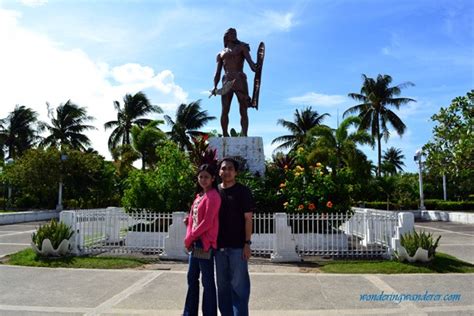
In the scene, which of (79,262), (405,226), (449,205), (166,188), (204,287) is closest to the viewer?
(204,287)

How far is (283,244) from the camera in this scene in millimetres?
8398

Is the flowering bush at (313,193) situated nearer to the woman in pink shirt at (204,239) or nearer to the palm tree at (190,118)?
the woman in pink shirt at (204,239)

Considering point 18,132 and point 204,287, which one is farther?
point 18,132

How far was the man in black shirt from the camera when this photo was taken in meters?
3.79

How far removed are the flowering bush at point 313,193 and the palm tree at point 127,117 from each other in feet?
88.4

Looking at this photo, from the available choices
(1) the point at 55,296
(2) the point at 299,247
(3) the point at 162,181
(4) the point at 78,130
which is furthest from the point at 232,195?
(4) the point at 78,130

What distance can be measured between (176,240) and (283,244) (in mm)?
2221

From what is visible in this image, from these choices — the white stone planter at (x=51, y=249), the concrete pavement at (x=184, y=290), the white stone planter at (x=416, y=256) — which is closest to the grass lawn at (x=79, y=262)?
the white stone planter at (x=51, y=249)

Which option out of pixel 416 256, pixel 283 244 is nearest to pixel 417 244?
pixel 416 256

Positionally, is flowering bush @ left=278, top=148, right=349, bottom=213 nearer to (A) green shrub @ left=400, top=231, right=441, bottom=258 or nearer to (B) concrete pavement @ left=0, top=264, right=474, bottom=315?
(A) green shrub @ left=400, top=231, right=441, bottom=258

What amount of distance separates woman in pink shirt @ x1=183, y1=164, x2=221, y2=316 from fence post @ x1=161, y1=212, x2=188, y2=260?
14.3ft

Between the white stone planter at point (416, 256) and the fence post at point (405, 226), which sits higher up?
the fence post at point (405, 226)

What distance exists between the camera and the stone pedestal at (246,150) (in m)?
11.6

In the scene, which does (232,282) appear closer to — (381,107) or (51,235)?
(51,235)
